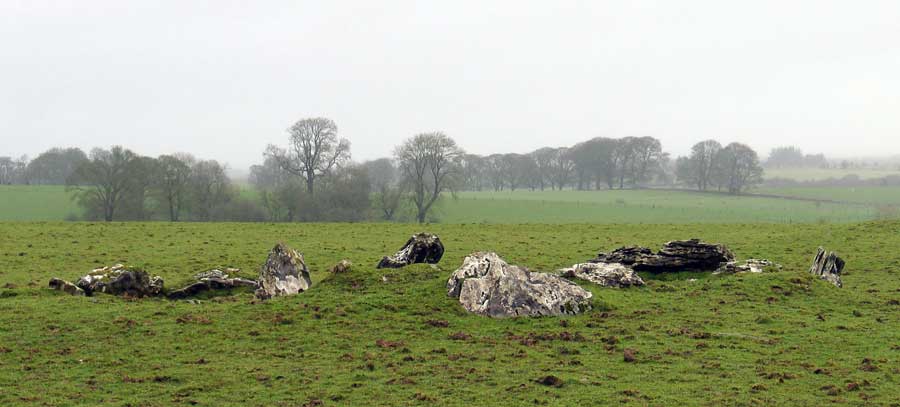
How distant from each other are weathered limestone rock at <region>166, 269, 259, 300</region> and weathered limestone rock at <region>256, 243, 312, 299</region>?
3.38 ft

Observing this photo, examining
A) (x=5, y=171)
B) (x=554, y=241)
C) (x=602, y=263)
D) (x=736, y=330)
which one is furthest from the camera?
(x=5, y=171)

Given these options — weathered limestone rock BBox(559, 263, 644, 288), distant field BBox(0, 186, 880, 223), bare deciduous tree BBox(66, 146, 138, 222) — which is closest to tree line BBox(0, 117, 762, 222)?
bare deciduous tree BBox(66, 146, 138, 222)

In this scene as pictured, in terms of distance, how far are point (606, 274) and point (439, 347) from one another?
8.56m

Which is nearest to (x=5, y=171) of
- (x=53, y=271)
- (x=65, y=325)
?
(x=53, y=271)

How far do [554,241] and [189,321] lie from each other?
26032 mm

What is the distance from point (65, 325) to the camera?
691 inches

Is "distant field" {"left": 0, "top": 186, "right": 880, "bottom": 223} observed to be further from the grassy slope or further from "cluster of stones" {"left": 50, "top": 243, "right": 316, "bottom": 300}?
"cluster of stones" {"left": 50, "top": 243, "right": 316, "bottom": 300}

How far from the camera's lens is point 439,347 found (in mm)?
15961

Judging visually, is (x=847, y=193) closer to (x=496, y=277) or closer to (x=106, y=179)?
(x=106, y=179)

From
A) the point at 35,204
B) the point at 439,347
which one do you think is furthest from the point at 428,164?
the point at 439,347

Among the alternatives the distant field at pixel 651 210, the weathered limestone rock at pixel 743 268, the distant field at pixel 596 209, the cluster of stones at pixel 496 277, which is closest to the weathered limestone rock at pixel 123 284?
the cluster of stones at pixel 496 277

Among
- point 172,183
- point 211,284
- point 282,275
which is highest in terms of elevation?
point 172,183

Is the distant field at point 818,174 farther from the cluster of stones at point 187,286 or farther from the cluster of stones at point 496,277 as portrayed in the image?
the cluster of stones at point 187,286

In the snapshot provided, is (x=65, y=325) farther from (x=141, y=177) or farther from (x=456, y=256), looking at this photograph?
(x=141, y=177)
